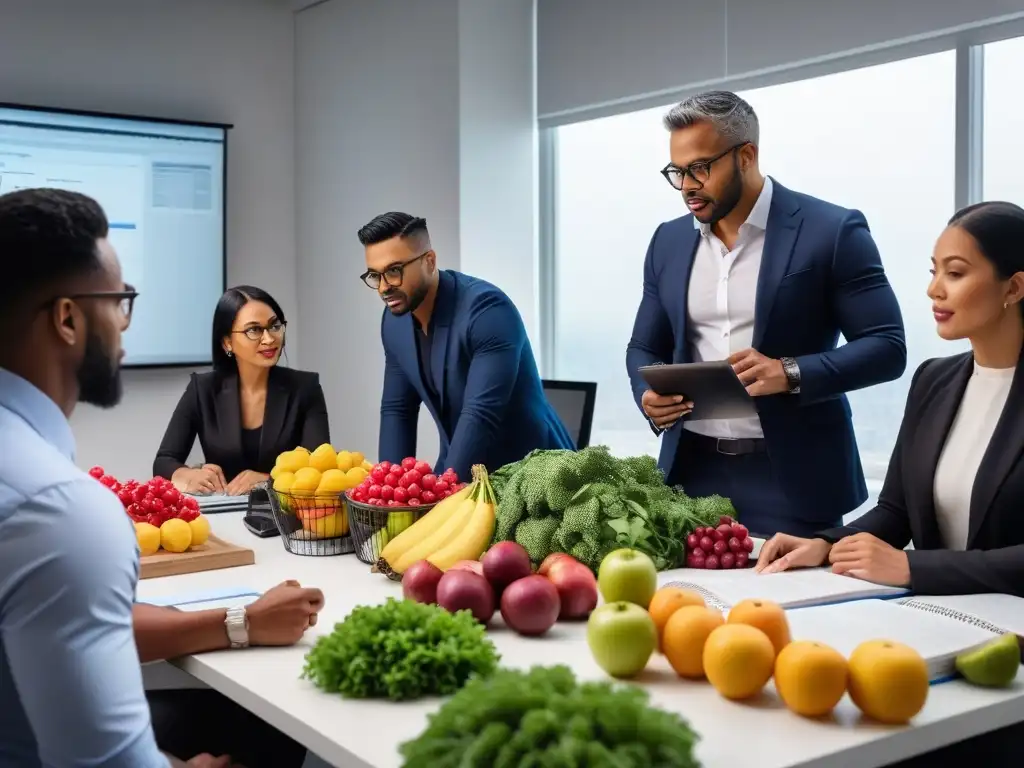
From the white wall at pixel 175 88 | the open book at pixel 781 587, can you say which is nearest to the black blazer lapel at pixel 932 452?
the open book at pixel 781 587

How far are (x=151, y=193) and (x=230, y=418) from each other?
175cm

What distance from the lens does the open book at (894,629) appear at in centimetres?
149

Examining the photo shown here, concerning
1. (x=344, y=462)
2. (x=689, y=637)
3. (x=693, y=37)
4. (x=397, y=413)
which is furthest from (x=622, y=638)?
(x=693, y=37)

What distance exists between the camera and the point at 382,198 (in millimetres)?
5219

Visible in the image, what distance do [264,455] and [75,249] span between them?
2.63 metres

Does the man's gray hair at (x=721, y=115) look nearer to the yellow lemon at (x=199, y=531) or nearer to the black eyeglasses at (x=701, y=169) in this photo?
the black eyeglasses at (x=701, y=169)

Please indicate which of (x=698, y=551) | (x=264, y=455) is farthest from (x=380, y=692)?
(x=264, y=455)

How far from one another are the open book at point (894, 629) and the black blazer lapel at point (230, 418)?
8.29ft

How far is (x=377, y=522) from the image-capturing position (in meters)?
2.18

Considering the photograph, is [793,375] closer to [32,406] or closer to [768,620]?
[768,620]

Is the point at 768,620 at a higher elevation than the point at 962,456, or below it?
below

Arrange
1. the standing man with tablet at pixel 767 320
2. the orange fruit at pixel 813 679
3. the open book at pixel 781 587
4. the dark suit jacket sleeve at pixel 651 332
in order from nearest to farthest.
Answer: the orange fruit at pixel 813 679
the open book at pixel 781 587
the standing man with tablet at pixel 767 320
the dark suit jacket sleeve at pixel 651 332

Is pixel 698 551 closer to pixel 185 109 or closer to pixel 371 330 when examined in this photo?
pixel 371 330

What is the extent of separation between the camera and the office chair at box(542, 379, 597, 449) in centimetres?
378
